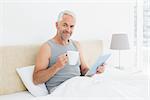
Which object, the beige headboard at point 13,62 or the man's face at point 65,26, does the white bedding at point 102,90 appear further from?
the man's face at point 65,26

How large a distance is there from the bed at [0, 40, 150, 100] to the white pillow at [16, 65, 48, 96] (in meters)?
0.04

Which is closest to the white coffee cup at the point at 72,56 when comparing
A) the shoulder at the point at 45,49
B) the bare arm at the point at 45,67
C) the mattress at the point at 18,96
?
the bare arm at the point at 45,67

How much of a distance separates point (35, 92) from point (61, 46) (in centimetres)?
43

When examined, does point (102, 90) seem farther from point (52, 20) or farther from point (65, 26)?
point (52, 20)

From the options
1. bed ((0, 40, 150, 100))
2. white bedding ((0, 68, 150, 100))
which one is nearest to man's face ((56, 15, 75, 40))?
bed ((0, 40, 150, 100))

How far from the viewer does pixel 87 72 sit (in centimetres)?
213

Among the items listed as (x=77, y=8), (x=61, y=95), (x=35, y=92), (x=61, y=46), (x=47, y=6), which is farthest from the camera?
(x=77, y=8)

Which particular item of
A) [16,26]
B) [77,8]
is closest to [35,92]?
[16,26]

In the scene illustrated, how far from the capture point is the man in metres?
1.86

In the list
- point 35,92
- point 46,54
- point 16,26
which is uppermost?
point 16,26

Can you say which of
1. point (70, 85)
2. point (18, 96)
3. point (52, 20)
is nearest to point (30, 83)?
point (18, 96)

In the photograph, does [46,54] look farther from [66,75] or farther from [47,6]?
[47,6]

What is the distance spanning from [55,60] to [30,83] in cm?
27

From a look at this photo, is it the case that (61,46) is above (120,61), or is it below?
above
